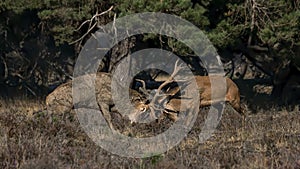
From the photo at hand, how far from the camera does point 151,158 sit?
7355 millimetres

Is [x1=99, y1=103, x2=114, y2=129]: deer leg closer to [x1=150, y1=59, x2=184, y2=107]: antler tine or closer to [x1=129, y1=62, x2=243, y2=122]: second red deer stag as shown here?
[x1=129, y1=62, x2=243, y2=122]: second red deer stag

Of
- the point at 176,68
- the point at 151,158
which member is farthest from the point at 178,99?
the point at 151,158

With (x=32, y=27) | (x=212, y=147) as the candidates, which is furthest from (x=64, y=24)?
(x=212, y=147)

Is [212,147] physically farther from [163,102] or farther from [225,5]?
[225,5]

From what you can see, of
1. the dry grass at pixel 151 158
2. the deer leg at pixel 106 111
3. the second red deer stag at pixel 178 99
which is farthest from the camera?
the second red deer stag at pixel 178 99

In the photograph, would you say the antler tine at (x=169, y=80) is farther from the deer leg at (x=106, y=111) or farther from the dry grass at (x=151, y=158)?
the dry grass at (x=151, y=158)

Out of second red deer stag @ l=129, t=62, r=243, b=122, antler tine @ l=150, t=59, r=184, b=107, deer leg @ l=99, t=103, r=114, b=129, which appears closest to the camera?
deer leg @ l=99, t=103, r=114, b=129

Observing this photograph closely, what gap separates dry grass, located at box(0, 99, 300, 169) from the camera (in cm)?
702

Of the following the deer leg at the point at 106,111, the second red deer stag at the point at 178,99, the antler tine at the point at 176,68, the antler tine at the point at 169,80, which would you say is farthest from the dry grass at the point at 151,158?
the antler tine at the point at 176,68

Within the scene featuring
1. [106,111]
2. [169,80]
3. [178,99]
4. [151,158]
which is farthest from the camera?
[169,80]

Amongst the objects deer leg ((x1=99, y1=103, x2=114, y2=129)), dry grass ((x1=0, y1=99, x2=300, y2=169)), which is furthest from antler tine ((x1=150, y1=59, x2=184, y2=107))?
dry grass ((x1=0, y1=99, x2=300, y2=169))

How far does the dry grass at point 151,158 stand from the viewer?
702 cm

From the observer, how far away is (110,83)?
12.7 metres

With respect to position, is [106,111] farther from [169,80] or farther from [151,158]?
[151,158]
